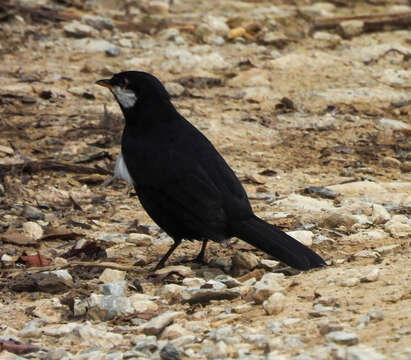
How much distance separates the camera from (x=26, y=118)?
9.05m

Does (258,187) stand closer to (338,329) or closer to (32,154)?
(32,154)

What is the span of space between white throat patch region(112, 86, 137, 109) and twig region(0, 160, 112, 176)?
1396mm

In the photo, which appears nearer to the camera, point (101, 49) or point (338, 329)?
point (338, 329)

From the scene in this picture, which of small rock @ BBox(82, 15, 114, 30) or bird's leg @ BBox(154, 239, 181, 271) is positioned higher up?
small rock @ BBox(82, 15, 114, 30)

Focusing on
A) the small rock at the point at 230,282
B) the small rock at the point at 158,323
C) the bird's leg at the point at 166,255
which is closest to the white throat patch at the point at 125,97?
the bird's leg at the point at 166,255

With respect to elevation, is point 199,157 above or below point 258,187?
above

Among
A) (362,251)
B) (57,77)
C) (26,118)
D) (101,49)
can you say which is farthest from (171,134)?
(101,49)

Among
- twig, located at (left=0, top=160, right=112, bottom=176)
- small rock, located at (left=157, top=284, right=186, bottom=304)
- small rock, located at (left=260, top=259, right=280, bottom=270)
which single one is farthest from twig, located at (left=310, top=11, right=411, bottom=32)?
small rock, located at (left=157, top=284, right=186, bottom=304)

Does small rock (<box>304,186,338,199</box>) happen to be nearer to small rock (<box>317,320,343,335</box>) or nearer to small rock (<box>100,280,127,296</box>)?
small rock (<box>100,280,127,296</box>)

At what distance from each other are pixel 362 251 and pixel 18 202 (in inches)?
103

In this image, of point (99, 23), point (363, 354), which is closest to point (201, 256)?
point (363, 354)

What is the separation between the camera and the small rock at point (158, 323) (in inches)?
181

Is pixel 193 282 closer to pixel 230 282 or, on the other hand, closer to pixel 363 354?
pixel 230 282

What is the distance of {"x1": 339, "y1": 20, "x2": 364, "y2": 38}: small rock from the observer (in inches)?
474
